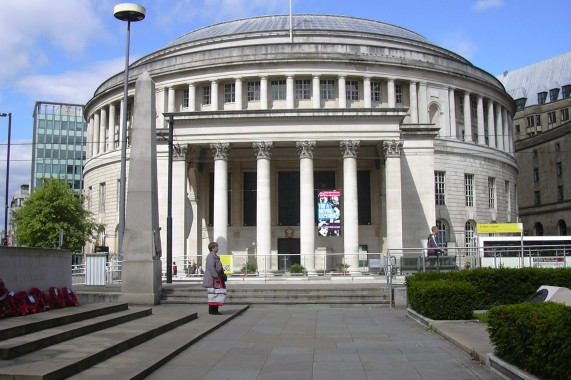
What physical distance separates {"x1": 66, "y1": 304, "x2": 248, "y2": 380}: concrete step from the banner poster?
2372 cm

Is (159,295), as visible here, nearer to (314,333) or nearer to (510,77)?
(314,333)

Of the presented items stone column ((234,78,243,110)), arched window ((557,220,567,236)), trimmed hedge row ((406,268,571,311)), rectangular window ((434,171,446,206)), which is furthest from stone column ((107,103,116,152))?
arched window ((557,220,567,236))

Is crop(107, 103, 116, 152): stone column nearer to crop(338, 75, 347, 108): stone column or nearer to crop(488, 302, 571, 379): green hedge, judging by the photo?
crop(338, 75, 347, 108): stone column

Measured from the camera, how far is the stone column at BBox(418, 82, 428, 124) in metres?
56.2

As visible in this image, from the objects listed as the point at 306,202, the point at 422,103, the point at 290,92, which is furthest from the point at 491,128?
the point at 306,202

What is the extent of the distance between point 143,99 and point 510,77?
106626mm

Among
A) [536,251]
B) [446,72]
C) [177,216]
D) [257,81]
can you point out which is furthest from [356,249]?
[446,72]

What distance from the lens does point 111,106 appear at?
63656 mm

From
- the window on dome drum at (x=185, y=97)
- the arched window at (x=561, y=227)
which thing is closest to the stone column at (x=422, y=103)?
the window on dome drum at (x=185, y=97)

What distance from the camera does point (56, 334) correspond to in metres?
11.2

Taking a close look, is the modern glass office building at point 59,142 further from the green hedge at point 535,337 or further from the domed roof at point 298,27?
the green hedge at point 535,337

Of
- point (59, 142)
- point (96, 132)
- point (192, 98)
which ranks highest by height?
point (59, 142)

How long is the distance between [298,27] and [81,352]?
5611cm

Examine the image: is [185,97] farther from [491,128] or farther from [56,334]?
[56,334]
